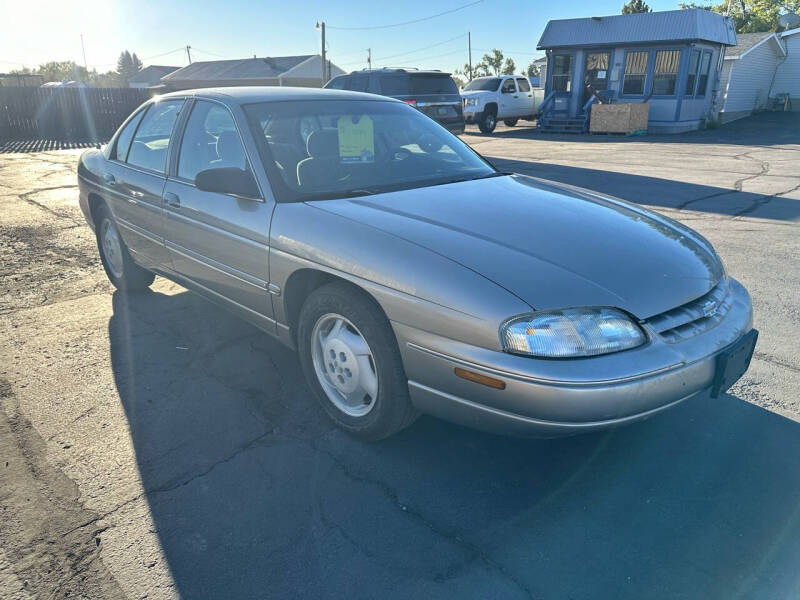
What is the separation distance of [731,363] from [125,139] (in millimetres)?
4401

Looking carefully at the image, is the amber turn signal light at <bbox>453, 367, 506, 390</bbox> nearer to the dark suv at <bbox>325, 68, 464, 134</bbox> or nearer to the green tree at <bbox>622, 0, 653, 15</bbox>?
the dark suv at <bbox>325, 68, 464, 134</bbox>

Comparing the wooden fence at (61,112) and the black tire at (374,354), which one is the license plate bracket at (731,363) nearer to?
the black tire at (374,354)

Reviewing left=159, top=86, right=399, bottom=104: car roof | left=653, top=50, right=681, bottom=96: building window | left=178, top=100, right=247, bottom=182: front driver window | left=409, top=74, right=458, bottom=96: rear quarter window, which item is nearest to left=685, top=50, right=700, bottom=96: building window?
left=653, top=50, right=681, bottom=96: building window

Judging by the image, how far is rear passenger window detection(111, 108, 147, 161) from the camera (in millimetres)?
4426

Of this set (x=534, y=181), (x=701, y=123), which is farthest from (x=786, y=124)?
(x=534, y=181)

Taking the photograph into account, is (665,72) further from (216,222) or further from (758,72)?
(216,222)

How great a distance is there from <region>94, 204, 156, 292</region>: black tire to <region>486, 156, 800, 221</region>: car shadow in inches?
171

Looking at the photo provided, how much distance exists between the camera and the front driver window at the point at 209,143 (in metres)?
3.28

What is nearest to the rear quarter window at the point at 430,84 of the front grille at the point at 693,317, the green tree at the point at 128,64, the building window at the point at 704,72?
the front grille at the point at 693,317

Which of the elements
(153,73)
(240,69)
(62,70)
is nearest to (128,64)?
(62,70)

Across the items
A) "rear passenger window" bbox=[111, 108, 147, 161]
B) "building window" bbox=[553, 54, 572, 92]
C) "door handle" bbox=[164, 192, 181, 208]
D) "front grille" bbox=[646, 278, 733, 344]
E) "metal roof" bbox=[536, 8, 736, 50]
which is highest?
"metal roof" bbox=[536, 8, 736, 50]

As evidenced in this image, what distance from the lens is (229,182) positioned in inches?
116

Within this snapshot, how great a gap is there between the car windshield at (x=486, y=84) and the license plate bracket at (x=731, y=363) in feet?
66.9

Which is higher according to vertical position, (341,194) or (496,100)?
(496,100)
